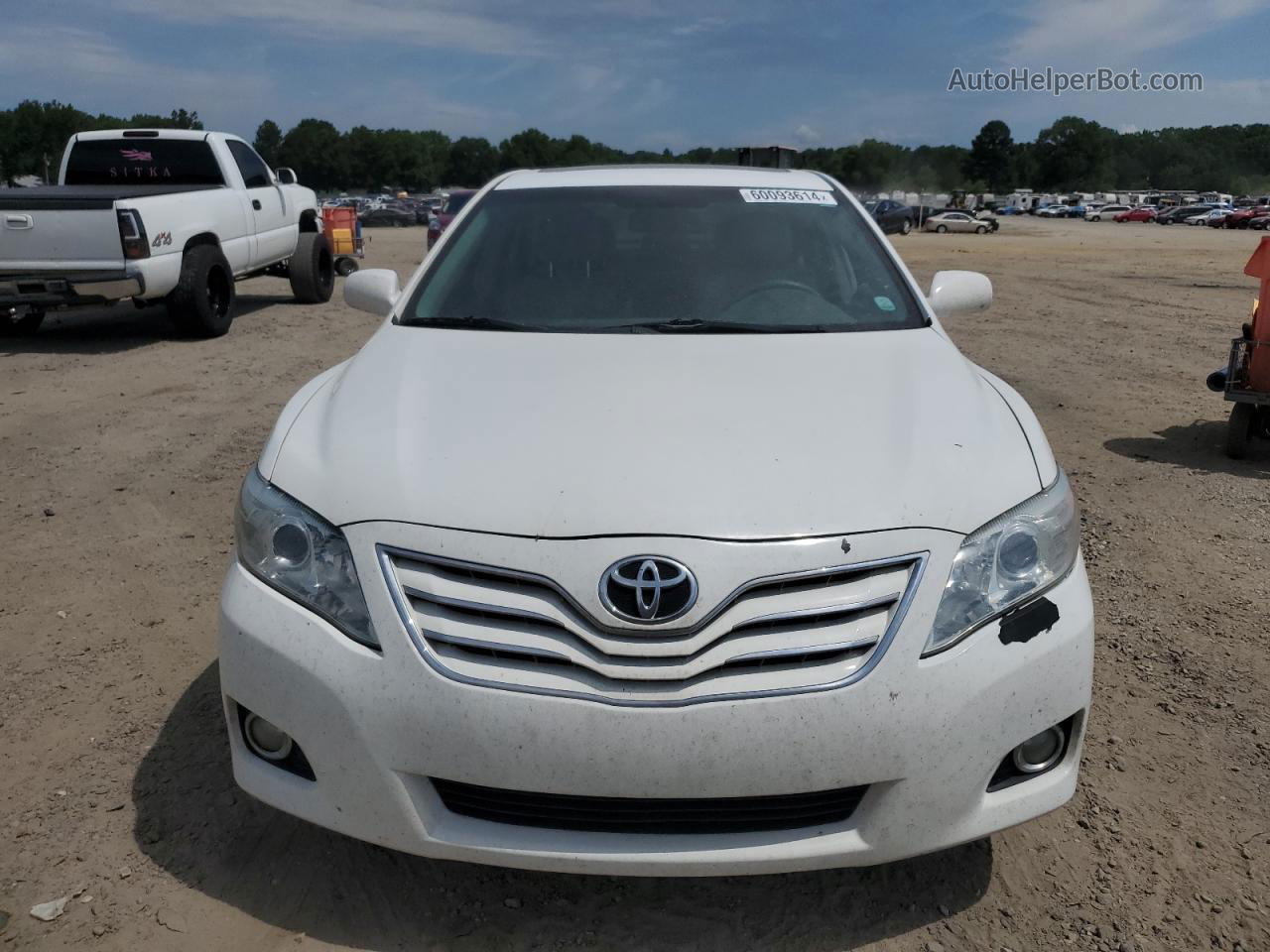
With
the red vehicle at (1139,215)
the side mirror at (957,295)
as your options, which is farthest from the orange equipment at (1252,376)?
the red vehicle at (1139,215)

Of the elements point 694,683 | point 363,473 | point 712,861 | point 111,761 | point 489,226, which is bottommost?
point 111,761

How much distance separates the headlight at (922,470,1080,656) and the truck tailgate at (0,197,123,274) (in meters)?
8.49

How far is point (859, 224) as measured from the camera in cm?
360

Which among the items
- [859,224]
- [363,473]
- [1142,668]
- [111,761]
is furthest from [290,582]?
[1142,668]

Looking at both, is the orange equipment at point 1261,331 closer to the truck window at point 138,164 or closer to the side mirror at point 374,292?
the side mirror at point 374,292

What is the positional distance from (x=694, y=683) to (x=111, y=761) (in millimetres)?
1843

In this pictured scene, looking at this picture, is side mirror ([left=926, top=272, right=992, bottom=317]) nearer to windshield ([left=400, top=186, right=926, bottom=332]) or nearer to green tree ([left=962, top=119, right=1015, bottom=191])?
windshield ([left=400, top=186, right=926, bottom=332])

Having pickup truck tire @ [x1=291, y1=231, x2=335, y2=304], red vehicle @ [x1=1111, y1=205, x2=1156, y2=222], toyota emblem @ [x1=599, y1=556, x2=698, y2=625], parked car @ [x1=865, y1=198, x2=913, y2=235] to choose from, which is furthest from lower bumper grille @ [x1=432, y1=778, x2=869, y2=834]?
red vehicle @ [x1=1111, y1=205, x2=1156, y2=222]

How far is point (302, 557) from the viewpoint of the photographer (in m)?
2.13

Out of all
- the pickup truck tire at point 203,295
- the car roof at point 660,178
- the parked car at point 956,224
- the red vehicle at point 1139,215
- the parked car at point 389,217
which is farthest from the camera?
the red vehicle at point 1139,215

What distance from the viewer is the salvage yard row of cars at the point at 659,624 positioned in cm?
188

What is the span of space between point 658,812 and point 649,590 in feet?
1.39

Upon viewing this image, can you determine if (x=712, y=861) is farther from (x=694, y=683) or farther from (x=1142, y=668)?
(x=1142, y=668)

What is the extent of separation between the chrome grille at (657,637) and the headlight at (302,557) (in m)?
0.10
